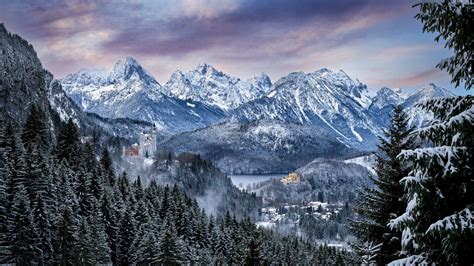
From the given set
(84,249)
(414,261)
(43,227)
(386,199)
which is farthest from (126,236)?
(414,261)

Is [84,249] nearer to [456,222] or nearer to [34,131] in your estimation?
[34,131]

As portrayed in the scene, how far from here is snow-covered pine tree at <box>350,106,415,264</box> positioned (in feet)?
77.2

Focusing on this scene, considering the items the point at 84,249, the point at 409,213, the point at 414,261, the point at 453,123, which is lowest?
the point at 84,249

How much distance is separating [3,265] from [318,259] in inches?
3958

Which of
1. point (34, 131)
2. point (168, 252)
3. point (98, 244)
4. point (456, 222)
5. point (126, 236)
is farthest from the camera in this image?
point (34, 131)

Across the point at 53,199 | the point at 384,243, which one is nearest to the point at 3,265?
the point at 53,199

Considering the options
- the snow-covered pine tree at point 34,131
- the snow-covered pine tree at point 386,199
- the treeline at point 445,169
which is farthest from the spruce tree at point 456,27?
the snow-covered pine tree at point 34,131

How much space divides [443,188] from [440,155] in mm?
1096

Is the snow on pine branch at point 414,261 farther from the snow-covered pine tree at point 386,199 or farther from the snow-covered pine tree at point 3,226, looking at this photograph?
the snow-covered pine tree at point 3,226

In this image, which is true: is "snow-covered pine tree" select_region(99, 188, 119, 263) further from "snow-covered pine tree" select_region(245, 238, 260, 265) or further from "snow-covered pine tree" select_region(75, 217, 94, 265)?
"snow-covered pine tree" select_region(245, 238, 260, 265)

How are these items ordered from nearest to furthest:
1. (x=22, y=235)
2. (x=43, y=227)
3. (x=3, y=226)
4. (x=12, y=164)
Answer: (x=22, y=235), (x=3, y=226), (x=43, y=227), (x=12, y=164)

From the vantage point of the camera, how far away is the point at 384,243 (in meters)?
23.8

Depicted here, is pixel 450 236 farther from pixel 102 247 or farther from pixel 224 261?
pixel 224 261

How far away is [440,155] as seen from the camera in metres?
10.8
